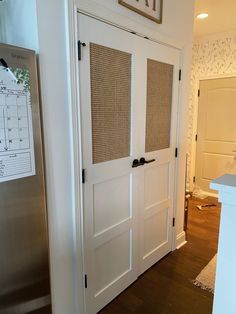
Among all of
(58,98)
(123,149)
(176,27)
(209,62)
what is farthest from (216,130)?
(58,98)

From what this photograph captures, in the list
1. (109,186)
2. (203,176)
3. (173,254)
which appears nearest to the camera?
(109,186)

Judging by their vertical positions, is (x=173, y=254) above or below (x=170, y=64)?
below

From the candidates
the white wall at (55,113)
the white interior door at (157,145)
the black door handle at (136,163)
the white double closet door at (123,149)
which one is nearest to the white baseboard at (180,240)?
the white interior door at (157,145)

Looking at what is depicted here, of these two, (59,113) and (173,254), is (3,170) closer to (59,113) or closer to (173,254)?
(59,113)

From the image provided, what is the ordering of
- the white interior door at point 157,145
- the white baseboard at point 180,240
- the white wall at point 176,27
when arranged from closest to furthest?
1. the white wall at point 176,27
2. the white interior door at point 157,145
3. the white baseboard at point 180,240

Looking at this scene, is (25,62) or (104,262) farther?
(104,262)

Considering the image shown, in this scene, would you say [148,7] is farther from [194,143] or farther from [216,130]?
[194,143]

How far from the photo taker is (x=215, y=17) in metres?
3.27

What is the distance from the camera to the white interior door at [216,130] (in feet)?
13.1

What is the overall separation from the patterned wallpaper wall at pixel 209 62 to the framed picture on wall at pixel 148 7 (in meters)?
2.47

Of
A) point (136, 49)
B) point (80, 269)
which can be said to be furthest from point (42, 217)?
point (136, 49)

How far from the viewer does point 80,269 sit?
61.9 inches

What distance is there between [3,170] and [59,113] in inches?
17.6

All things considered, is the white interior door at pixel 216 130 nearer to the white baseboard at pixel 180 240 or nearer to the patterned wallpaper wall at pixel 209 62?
the patterned wallpaper wall at pixel 209 62
